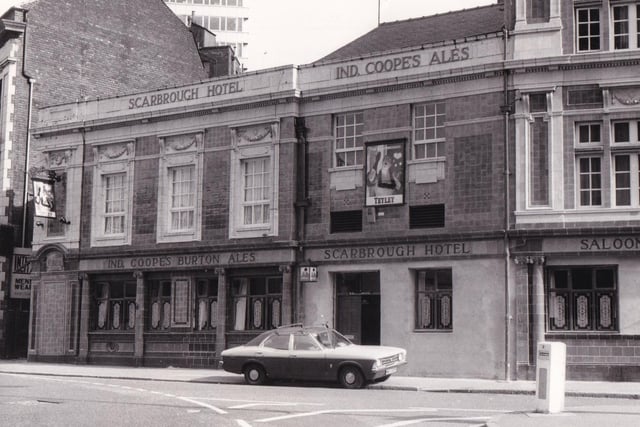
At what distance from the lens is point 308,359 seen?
76.6ft

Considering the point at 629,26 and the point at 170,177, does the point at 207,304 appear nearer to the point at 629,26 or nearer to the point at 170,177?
the point at 170,177

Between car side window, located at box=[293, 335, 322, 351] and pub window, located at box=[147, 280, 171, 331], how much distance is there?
995 cm

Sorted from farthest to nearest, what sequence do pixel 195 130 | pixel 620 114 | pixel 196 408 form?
1. pixel 195 130
2. pixel 620 114
3. pixel 196 408

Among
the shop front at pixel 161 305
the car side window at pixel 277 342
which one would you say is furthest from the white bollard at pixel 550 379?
the shop front at pixel 161 305

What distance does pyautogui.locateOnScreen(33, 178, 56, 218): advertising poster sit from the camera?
1362 inches

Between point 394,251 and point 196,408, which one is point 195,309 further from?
point 196,408

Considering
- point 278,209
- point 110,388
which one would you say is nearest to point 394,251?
point 278,209

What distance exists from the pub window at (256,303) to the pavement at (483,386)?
1.95m

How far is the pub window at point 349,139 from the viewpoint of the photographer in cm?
2944

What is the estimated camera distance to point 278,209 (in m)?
30.3

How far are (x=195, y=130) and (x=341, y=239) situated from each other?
23.2 feet

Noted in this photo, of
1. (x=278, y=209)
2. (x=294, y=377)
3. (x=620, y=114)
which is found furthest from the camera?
(x=278, y=209)

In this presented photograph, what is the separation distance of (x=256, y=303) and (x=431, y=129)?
26.8 ft

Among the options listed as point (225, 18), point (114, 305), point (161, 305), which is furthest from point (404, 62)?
point (225, 18)
